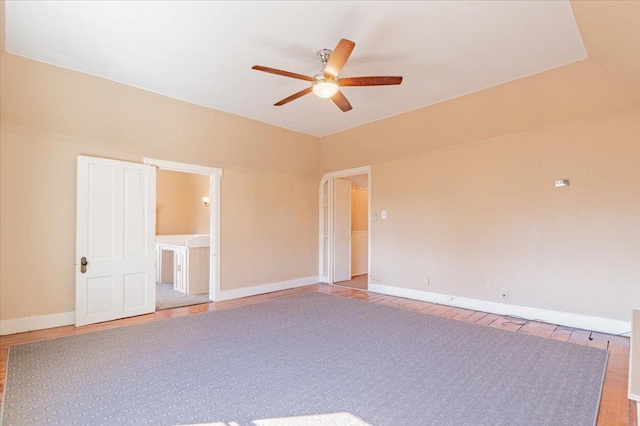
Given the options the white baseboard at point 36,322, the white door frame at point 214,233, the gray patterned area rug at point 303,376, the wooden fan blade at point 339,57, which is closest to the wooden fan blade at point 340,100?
the wooden fan blade at point 339,57

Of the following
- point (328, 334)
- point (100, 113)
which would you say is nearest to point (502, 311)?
point (328, 334)

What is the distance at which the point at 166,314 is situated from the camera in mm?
4438

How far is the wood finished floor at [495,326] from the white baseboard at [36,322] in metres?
0.09

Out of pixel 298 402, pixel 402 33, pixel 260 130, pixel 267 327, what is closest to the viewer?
pixel 298 402

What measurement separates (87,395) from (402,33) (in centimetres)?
391

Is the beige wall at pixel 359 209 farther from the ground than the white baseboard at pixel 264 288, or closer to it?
farther from the ground

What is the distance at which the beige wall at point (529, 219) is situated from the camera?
3615 millimetres

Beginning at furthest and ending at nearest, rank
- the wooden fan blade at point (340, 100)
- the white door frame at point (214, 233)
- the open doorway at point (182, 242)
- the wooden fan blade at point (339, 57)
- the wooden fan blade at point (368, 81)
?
the open doorway at point (182, 242) < the white door frame at point (214, 233) < the wooden fan blade at point (340, 100) < the wooden fan blade at point (368, 81) < the wooden fan blade at point (339, 57)

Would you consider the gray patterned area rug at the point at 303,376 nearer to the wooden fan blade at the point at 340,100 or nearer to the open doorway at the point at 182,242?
the open doorway at the point at 182,242

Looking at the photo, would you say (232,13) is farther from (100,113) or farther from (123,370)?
(123,370)

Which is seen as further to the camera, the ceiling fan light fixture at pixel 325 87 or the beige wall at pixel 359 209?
the beige wall at pixel 359 209

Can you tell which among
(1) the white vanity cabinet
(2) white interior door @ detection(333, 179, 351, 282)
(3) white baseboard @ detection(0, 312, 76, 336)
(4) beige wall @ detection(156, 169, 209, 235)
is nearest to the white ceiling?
(1) the white vanity cabinet

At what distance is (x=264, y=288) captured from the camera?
5.98m

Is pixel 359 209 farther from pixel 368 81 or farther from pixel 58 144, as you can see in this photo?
pixel 58 144
